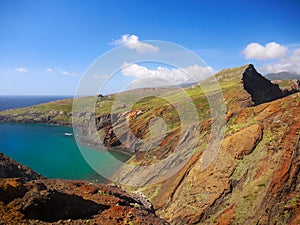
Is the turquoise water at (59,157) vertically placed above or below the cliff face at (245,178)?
below

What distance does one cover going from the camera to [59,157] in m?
70.4

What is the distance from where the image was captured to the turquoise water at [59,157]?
5475 centimetres

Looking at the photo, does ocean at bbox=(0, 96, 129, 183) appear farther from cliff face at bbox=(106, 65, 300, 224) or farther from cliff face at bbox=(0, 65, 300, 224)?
cliff face at bbox=(106, 65, 300, 224)

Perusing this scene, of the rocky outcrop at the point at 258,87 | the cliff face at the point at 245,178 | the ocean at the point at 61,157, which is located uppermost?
the rocky outcrop at the point at 258,87

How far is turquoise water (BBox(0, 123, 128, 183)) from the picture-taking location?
5475 cm

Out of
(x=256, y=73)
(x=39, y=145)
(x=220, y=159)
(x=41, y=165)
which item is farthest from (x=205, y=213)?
(x=39, y=145)

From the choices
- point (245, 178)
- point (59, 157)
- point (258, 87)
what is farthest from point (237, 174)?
point (59, 157)

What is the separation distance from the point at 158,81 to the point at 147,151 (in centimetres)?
3157

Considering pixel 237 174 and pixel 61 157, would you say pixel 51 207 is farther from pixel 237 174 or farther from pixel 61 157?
pixel 61 157

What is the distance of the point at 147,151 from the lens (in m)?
48.4

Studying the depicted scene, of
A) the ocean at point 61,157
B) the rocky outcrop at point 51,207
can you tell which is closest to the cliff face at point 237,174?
the rocky outcrop at point 51,207

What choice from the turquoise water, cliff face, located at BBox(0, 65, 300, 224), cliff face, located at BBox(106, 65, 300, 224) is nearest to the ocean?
the turquoise water

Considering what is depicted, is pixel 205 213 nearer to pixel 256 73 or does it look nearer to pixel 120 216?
pixel 120 216

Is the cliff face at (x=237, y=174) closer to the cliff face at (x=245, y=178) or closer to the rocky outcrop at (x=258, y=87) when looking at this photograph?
the cliff face at (x=245, y=178)
